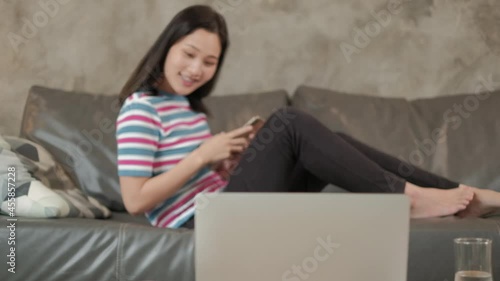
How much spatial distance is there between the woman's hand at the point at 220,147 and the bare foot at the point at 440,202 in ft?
1.57

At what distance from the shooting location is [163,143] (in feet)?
6.71

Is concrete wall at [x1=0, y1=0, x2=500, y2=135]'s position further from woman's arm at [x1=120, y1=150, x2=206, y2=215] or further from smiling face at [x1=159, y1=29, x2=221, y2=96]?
woman's arm at [x1=120, y1=150, x2=206, y2=215]

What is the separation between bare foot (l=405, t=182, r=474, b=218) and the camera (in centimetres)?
194

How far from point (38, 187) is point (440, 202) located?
1.05 meters

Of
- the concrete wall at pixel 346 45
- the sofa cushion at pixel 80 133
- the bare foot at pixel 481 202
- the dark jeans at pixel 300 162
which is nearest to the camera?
the dark jeans at pixel 300 162

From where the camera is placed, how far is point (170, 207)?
2.03 metres

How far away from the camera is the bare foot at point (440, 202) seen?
6.38ft

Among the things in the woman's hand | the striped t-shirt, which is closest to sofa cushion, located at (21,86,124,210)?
the striped t-shirt

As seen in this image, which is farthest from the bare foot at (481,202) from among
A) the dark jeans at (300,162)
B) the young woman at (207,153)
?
the dark jeans at (300,162)

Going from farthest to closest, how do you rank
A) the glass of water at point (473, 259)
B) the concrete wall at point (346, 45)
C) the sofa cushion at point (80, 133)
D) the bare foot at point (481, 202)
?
the concrete wall at point (346, 45) → the sofa cushion at point (80, 133) → the bare foot at point (481, 202) → the glass of water at point (473, 259)

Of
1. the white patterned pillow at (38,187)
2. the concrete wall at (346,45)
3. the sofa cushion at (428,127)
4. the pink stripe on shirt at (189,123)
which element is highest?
the concrete wall at (346,45)

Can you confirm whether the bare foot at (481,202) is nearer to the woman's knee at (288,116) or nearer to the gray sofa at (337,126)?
the gray sofa at (337,126)

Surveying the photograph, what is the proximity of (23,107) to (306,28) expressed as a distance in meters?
1.08

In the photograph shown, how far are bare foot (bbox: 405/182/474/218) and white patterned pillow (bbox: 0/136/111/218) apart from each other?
0.90m
